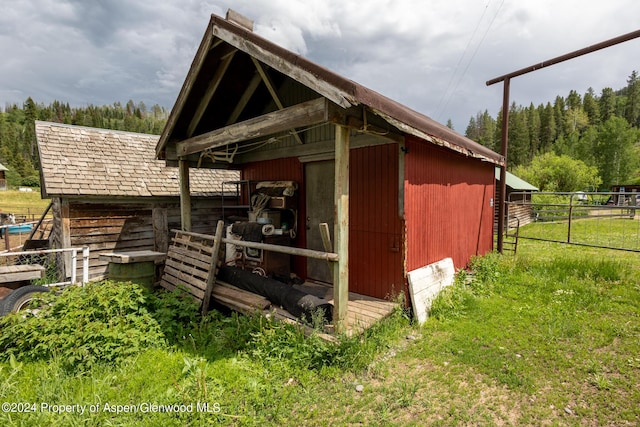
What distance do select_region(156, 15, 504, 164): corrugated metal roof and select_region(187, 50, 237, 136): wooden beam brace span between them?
297mm

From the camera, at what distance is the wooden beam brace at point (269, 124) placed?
3593mm

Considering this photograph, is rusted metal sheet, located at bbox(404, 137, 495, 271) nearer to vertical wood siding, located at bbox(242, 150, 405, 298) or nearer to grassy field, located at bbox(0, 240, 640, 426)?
vertical wood siding, located at bbox(242, 150, 405, 298)

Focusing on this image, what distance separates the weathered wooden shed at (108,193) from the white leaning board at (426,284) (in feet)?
21.4

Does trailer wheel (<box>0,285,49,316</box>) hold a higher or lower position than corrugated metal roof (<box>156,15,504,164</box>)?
lower

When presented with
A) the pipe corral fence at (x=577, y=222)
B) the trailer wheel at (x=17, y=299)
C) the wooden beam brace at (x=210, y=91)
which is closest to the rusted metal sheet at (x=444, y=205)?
the pipe corral fence at (x=577, y=222)

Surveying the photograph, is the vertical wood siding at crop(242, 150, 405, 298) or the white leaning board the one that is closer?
the white leaning board

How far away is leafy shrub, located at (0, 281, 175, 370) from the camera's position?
12.1ft

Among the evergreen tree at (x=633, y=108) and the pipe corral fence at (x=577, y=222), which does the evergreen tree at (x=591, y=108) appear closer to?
the evergreen tree at (x=633, y=108)

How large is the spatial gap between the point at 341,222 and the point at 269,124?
1.73 meters

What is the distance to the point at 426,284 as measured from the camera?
4.84 metres

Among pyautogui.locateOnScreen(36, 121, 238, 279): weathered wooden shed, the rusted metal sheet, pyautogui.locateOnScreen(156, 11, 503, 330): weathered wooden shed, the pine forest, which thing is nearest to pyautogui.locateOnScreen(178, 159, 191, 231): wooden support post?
pyautogui.locateOnScreen(156, 11, 503, 330): weathered wooden shed

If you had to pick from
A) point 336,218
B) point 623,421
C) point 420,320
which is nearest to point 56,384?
point 336,218

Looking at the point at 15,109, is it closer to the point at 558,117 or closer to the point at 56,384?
the point at 56,384

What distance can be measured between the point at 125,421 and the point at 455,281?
5.30 m
